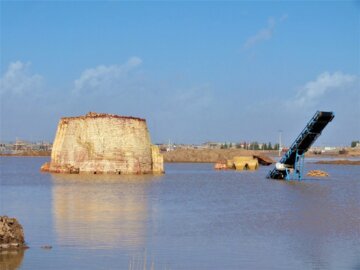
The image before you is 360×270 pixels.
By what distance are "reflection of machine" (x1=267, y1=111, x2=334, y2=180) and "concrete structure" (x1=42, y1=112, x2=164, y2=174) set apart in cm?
1274

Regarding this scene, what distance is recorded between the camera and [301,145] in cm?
5122

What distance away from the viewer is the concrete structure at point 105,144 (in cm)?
6400

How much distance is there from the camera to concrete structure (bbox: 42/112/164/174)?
2520 inches

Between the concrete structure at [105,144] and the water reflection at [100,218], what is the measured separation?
2362cm

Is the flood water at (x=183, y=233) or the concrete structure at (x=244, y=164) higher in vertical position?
the concrete structure at (x=244, y=164)

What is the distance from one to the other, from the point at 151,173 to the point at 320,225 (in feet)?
151

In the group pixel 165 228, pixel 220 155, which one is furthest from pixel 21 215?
pixel 220 155

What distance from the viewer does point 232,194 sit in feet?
141

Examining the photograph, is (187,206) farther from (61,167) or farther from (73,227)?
(61,167)

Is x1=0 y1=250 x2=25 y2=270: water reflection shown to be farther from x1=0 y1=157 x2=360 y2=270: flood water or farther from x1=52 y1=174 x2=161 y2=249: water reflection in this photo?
x1=52 y1=174 x2=161 y2=249: water reflection

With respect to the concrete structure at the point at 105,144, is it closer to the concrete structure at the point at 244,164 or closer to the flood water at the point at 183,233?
the flood water at the point at 183,233

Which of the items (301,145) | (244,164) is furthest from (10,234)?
(244,164)

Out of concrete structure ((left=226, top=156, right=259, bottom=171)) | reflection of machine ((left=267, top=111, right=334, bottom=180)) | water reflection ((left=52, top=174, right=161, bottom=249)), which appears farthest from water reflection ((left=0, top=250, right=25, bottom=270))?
concrete structure ((left=226, top=156, right=259, bottom=171))

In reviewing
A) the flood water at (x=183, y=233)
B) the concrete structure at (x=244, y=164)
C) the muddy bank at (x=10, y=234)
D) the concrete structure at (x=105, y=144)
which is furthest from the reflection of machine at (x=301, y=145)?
the concrete structure at (x=244, y=164)
